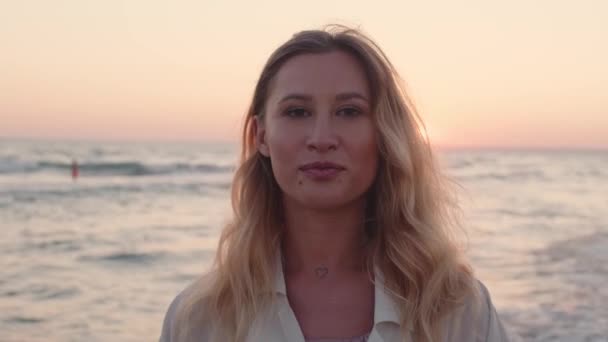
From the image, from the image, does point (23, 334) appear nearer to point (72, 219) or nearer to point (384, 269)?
point (384, 269)

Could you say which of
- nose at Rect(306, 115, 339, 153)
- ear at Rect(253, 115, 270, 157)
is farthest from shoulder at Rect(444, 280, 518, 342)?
ear at Rect(253, 115, 270, 157)

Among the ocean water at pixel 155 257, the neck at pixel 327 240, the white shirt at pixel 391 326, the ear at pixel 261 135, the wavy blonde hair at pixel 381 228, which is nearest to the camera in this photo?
the white shirt at pixel 391 326

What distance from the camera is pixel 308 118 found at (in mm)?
3000

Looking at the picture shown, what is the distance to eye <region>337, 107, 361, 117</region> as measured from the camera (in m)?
3.02

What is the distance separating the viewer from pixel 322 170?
294cm

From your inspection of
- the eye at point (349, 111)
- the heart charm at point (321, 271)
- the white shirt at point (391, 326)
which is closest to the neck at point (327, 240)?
the heart charm at point (321, 271)

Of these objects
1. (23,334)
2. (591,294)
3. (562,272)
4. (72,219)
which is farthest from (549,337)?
(72,219)

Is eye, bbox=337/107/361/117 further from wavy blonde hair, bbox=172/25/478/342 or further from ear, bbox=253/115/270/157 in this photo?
ear, bbox=253/115/270/157

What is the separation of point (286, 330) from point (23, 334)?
6.65 metres

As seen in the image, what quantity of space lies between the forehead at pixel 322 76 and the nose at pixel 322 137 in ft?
0.34

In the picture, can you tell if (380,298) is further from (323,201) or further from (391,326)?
(323,201)

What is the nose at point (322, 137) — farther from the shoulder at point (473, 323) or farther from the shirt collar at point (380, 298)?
the shoulder at point (473, 323)

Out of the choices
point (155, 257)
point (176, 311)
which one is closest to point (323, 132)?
point (176, 311)

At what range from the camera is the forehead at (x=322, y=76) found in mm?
3021
